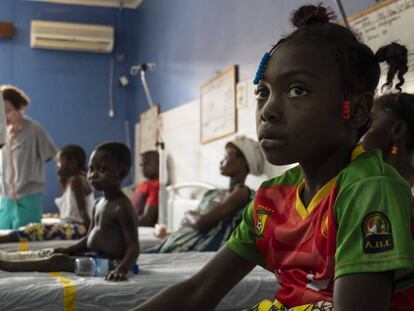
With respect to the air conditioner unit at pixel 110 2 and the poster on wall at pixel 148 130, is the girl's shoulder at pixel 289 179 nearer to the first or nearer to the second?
the poster on wall at pixel 148 130

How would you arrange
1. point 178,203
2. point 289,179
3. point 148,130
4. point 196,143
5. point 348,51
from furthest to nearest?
1. point 148,130
2. point 196,143
3. point 178,203
4. point 289,179
5. point 348,51

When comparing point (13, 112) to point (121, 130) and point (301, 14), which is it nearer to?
point (121, 130)

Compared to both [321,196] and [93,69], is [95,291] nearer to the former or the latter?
[321,196]

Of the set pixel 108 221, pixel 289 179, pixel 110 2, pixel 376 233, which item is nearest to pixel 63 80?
pixel 110 2

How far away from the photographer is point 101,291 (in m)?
1.90

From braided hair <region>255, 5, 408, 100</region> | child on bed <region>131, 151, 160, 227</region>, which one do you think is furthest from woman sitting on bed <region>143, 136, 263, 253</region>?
braided hair <region>255, 5, 408, 100</region>

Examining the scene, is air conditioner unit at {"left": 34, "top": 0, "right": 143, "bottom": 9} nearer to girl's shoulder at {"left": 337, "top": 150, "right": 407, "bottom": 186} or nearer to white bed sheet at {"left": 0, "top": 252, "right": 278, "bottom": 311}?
white bed sheet at {"left": 0, "top": 252, "right": 278, "bottom": 311}

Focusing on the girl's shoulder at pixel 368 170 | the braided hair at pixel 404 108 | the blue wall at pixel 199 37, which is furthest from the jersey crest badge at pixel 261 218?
the blue wall at pixel 199 37

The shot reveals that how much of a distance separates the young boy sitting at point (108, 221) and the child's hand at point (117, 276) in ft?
0.60

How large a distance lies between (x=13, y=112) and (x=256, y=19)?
1737mm

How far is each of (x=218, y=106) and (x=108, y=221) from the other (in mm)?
1898

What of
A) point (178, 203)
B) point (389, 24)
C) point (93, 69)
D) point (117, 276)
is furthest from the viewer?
point (93, 69)

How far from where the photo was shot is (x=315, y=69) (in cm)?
85

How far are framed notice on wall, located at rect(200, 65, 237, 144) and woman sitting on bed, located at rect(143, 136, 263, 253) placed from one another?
593mm
